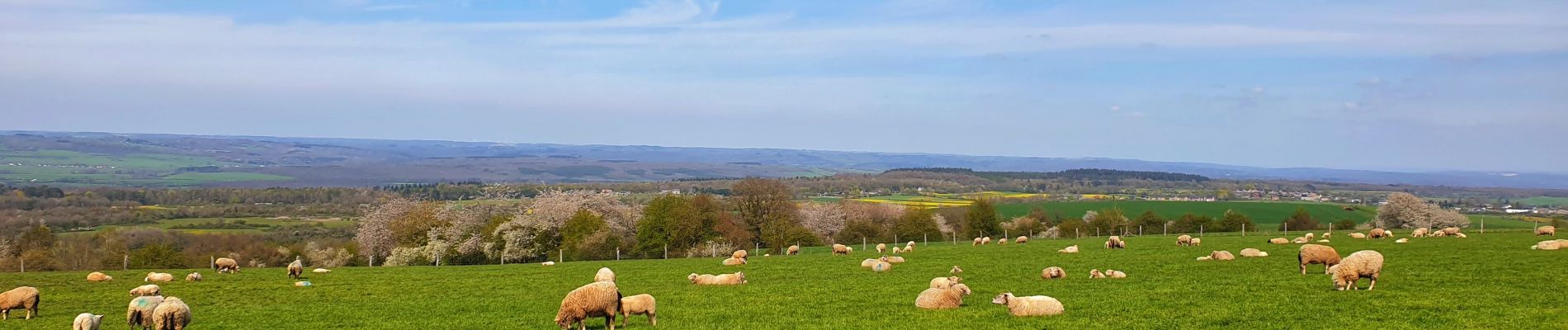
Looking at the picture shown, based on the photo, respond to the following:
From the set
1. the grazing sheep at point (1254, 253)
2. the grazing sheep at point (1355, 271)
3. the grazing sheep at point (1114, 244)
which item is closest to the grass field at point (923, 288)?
the grazing sheep at point (1355, 271)

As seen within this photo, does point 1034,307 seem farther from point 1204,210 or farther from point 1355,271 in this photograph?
point 1204,210

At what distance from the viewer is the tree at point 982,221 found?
68.6m

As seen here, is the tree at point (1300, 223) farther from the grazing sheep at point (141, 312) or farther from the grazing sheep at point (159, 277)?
the grazing sheep at point (141, 312)

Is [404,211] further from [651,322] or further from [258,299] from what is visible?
[651,322]

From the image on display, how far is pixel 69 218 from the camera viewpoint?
92688 mm

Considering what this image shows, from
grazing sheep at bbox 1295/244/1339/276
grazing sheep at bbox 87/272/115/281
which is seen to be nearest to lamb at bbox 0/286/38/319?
grazing sheep at bbox 87/272/115/281

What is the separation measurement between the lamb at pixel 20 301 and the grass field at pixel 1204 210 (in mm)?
Answer: 76170

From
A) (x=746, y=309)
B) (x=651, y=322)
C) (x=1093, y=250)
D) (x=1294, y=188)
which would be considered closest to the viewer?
(x=651, y=322)

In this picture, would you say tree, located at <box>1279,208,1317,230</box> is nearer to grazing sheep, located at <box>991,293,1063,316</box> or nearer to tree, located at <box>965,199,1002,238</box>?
tree, located at <box>965,199,1002,238</box>

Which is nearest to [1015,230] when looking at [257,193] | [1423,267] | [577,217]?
Answer: [577,217]

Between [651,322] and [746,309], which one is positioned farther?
[746,309]

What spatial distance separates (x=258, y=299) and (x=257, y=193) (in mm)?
138169

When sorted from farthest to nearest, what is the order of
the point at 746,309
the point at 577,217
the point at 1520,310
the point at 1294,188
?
the point at 1294,188 < the point at 577,217 < the point at 746,309 < the point at 1520,310

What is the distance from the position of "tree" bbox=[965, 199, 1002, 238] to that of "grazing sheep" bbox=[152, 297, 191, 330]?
185 feet
